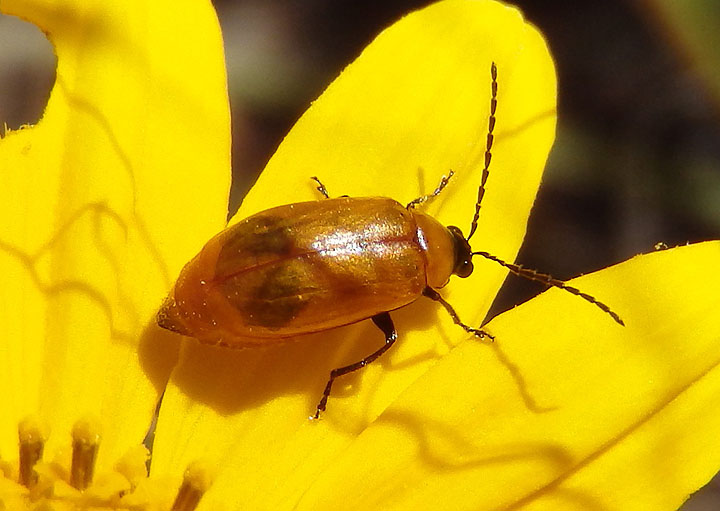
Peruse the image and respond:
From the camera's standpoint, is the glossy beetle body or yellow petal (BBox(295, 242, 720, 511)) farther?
the glossy beetle body

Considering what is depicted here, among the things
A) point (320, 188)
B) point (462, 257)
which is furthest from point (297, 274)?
point (462, 257)

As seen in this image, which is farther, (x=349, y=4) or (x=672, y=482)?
(x=349, y=4)

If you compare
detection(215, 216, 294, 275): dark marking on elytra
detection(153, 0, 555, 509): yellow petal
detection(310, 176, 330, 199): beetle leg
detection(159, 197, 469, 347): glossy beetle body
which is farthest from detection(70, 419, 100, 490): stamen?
detection(310, 176, 330, 199): beetle leg

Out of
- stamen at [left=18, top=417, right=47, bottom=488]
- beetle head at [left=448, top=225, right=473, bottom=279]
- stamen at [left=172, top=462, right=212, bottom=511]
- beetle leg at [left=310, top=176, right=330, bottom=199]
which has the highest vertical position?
beetle leg at [left=310, top=176, right=330, bottom=199]

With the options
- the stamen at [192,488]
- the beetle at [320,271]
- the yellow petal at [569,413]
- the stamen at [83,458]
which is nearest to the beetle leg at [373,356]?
the beetle at [320,271]

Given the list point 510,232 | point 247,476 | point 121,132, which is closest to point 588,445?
point 510,232

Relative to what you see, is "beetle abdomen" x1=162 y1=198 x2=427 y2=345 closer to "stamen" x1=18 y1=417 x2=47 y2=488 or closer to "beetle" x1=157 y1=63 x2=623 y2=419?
"beetle" x1=157 y1=63 x2=623 y2=419

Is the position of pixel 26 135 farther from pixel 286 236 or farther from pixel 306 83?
pixel 306 83
